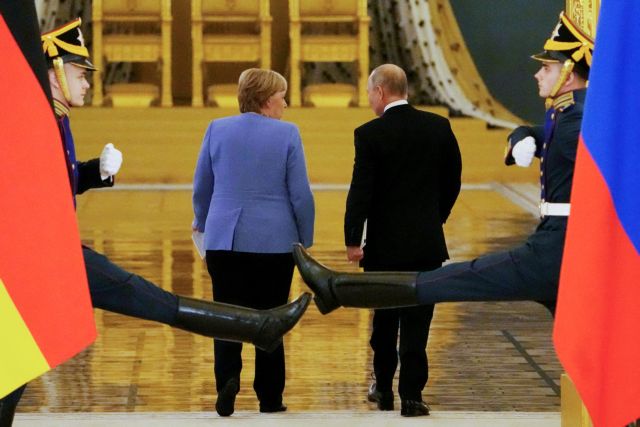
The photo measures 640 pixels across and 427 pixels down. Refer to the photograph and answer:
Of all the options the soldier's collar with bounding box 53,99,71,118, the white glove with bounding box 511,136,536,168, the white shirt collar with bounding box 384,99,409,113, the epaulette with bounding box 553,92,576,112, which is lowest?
the white shirt collar with bounding box 384,99,409,113

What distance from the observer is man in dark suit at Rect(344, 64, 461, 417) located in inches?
164

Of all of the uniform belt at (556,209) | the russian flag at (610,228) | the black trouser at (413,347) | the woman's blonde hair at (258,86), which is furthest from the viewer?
the black trouser at (413,347)

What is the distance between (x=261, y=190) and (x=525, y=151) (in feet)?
2.88

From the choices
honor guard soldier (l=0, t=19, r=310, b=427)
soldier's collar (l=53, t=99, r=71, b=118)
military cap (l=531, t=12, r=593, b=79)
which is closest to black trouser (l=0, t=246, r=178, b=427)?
honor guard soldier (l=0, t=19, r=310, b=427)

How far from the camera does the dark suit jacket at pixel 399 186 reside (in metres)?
4.17

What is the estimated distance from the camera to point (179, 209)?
969 cm

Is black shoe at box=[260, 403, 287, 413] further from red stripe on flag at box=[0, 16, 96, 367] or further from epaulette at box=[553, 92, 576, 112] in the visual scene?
red stripe on flag at box=[0, 16, 96, 367]

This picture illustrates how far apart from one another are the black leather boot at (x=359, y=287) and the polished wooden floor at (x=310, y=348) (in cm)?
74

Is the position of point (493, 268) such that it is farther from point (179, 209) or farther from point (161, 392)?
point (179, 209)

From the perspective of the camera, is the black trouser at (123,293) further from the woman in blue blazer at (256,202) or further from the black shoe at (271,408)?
the black shoe at (271,408)

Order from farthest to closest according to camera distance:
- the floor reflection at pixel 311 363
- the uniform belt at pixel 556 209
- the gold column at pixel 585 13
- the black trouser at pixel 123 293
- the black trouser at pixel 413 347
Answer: the floor reflection at pixel 311 363, the gold column at pixel 585 13, the black trouser at pixel 413 347, the uniform belt at pixel 556 209, the black trouser at pixel 123 293

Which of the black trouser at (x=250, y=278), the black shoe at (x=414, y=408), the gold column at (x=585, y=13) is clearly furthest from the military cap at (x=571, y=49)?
the black shoe at (x=414, y=408)

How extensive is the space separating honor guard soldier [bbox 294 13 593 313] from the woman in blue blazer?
44cm

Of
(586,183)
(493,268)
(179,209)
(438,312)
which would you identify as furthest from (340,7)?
(586,183)
